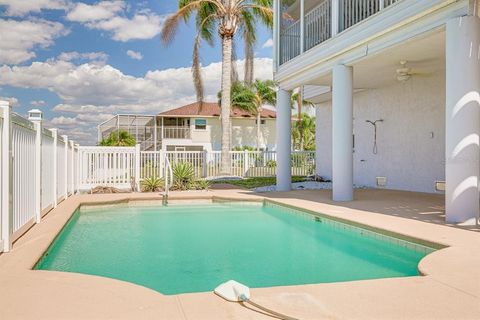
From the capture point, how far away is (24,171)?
224 inches

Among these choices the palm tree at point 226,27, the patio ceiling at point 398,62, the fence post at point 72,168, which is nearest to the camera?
the patio ceiling at point 398,62

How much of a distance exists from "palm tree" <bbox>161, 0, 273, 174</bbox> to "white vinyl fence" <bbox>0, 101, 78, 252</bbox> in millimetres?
9947

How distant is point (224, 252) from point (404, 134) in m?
8.40

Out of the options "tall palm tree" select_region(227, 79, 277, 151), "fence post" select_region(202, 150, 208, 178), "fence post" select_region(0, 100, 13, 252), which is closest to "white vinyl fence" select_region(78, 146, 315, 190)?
"fence post" select_region(202, 150, 208, 178)

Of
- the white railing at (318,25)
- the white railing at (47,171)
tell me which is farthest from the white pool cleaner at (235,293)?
the white railing at (318,25)

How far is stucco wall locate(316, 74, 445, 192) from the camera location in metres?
11.2

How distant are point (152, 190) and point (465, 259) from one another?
35.2 ft

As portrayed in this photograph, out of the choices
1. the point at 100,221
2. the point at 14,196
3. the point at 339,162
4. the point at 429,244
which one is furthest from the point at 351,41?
the point at 14,196

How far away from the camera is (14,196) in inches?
201

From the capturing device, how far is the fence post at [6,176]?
4.51m

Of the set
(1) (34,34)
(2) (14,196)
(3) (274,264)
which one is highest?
(1) (34,34)

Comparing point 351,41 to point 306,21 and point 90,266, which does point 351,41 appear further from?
point 90,266

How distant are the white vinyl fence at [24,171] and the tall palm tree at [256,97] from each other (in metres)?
28.0

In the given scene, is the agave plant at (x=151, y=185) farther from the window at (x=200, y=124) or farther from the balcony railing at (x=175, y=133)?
the window at (x=200, y=124)
